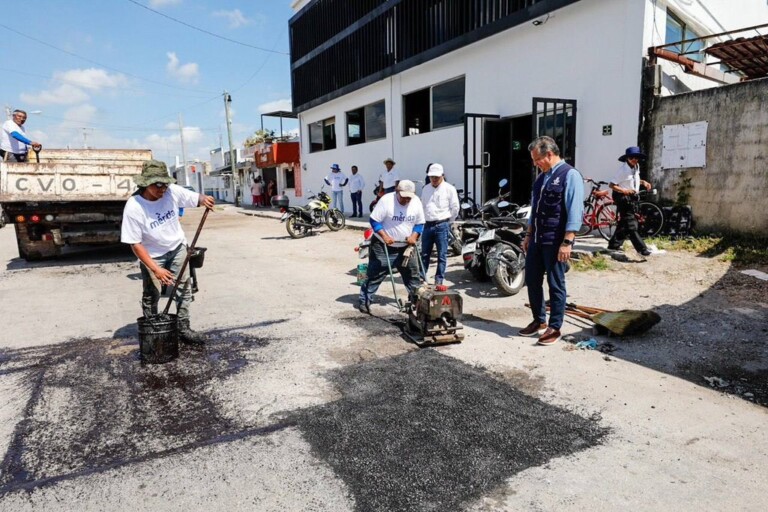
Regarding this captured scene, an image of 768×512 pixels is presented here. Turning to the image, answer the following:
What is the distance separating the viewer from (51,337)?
5.26m

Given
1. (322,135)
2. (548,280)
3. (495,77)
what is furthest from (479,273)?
(322,135)

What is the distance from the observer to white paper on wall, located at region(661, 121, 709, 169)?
29.1 feet

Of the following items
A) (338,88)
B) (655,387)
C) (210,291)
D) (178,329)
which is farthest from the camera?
A: (338,88)

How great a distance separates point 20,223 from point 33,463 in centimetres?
815

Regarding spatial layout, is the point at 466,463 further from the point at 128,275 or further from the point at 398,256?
the point at 128,275

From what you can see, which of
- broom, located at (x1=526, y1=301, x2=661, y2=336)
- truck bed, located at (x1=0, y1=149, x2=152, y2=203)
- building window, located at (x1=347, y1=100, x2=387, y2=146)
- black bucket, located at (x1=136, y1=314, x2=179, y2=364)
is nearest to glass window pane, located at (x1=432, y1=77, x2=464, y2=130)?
building window, located at (x1=347, y1=100, x2=387, y2=146)

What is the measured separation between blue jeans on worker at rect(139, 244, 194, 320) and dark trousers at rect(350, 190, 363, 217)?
13.1 metres

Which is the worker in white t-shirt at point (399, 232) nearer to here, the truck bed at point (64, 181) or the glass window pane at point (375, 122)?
the truck bed at point (64, 181)

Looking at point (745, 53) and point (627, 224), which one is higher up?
point (745, 53)

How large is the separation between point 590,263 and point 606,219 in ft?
7.33

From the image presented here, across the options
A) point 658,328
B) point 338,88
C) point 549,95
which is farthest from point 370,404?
point 338,88

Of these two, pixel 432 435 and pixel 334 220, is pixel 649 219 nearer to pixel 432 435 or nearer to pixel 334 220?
pixel 432 435

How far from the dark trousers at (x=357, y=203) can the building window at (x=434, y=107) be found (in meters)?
2.80

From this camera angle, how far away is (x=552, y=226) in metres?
4.63
